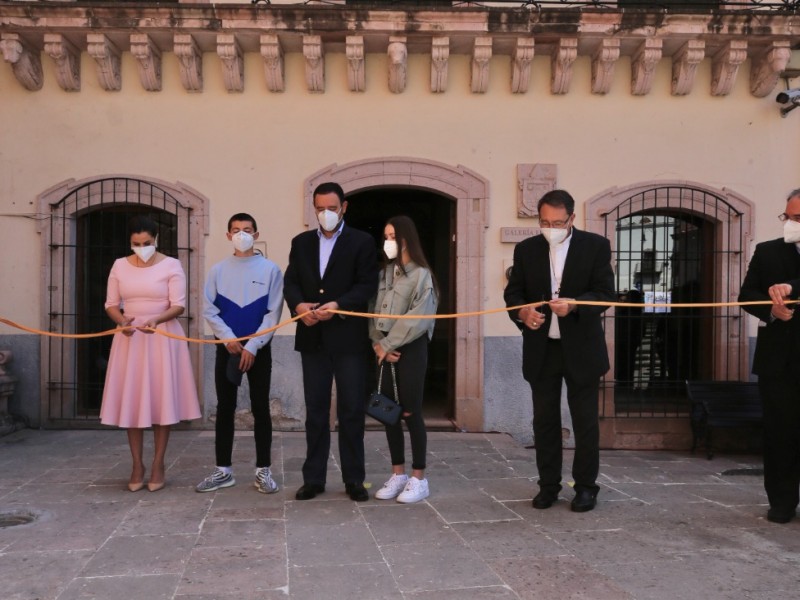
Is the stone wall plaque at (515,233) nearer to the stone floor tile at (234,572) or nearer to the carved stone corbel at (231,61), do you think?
the carved stone corbel at (231,61)

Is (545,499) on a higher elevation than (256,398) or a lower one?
lower

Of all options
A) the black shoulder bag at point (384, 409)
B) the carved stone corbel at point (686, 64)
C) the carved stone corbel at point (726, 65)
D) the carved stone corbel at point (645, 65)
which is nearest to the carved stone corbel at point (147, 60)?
the black shoulder bag at point (384, 409)

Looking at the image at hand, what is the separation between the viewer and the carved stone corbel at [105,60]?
24.8ft

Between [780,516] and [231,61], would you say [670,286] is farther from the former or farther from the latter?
[231,61]

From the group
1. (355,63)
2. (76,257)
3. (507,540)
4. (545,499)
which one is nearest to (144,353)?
(507,540)

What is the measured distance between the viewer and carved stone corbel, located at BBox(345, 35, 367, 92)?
761 centimetres

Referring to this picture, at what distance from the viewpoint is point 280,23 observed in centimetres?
754

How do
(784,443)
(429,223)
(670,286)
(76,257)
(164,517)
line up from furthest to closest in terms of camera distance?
(429,223)
(670,286)
(76,257)
(784,443)
(164,517)

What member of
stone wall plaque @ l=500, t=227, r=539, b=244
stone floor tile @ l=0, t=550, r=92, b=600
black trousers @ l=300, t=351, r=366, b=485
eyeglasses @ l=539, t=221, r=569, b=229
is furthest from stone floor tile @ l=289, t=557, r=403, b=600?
stone wall plaque @ l=500, t=227, r=539, b=244

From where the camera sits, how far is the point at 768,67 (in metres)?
7.96

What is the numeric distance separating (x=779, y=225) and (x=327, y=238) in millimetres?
5671

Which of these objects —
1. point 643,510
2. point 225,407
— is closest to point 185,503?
point 225,407

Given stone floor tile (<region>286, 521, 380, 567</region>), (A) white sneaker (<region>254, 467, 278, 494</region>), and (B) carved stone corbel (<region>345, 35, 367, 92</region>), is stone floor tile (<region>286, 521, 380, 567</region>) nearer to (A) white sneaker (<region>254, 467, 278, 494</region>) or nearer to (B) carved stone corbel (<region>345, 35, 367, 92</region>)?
(A) white sneaker (<region>254, 467, 278, 494</region>)

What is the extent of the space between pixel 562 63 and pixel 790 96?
2.40 m
